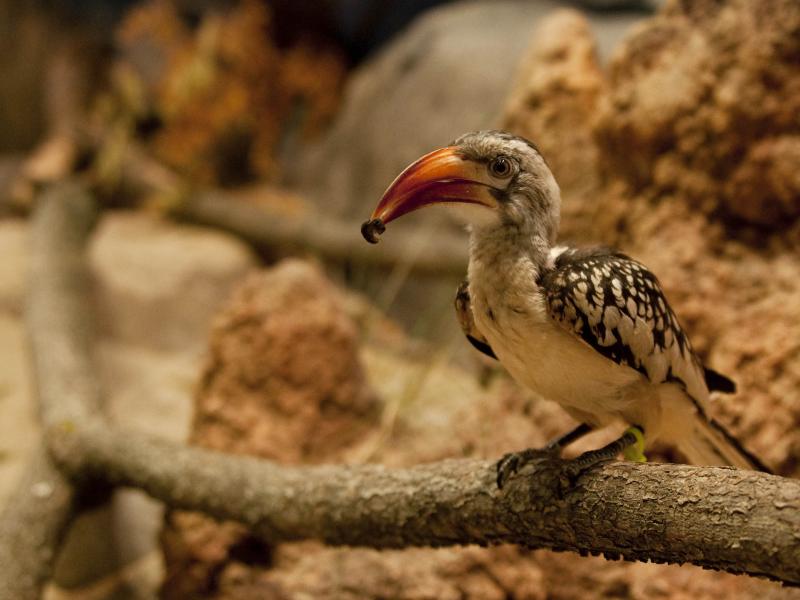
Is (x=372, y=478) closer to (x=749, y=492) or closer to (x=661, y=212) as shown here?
(x=749, y=492)

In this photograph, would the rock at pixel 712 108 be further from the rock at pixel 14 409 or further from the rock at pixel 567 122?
the rock at pixel 14 409

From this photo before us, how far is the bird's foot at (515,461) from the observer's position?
184 cm

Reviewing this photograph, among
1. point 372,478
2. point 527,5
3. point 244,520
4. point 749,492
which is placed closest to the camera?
point 749,492

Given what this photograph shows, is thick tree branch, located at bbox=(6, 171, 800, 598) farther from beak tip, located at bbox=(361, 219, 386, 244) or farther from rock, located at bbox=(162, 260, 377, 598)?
beak tip, located at bbox=(361, 219, 386, 244)

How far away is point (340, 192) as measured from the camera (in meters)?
6.37

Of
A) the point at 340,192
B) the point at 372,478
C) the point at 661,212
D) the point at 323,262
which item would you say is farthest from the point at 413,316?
the point at 372,478

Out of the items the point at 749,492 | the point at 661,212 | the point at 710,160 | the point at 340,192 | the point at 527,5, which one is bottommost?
the point at 340,192

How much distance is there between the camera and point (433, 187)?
168 cm

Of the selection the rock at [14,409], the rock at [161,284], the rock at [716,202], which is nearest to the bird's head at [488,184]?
the rock at [716,202]

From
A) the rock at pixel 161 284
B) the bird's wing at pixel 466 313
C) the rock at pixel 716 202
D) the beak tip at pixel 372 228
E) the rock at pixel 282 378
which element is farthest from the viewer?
the rock at pixel 161 284

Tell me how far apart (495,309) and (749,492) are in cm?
63

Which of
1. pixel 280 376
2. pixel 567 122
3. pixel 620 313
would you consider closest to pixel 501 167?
pixel 620 313

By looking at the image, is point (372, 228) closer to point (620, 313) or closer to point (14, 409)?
point (620, 313)

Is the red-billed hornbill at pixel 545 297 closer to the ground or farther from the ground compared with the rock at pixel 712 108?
closer to the ground
